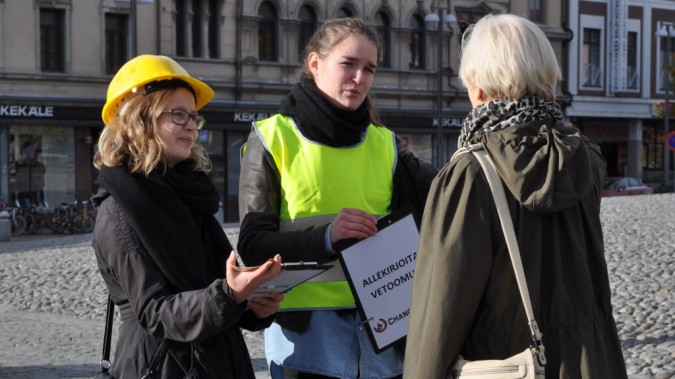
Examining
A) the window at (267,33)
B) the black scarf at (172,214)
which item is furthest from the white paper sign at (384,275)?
the window at (267,33)

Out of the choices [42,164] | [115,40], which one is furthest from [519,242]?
[115,40]

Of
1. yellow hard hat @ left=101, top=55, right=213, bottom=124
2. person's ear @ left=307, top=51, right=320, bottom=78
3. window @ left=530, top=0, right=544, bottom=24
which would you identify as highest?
window @ left=530, top=0, right=544, bottom=24

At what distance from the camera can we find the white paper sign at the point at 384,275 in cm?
380

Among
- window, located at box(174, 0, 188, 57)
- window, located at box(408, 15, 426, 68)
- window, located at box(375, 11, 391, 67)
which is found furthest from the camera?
window, located at box(408, 15, 426, 68)

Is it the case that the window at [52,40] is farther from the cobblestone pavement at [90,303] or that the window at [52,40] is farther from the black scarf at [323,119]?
the black scarf at [323,119]

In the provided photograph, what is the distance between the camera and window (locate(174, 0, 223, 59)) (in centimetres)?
3672

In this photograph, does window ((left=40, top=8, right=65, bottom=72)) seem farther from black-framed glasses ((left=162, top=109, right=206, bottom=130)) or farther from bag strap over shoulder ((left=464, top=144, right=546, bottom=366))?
bag strap over shoulder ((left=464, top=144, right=546, bottom=366))

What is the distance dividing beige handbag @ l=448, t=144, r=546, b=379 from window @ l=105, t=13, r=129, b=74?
3328cm

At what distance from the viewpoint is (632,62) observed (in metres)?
52.4

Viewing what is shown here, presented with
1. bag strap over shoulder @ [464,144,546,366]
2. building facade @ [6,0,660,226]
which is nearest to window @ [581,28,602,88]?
building facade @ [6,0,660,226]

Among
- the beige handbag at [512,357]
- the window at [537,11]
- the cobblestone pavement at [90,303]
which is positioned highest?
the window at [537,11]

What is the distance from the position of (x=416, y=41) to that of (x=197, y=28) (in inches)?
383

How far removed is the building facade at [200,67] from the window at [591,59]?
4.72 meters

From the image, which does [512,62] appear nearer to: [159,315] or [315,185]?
[315,185]
